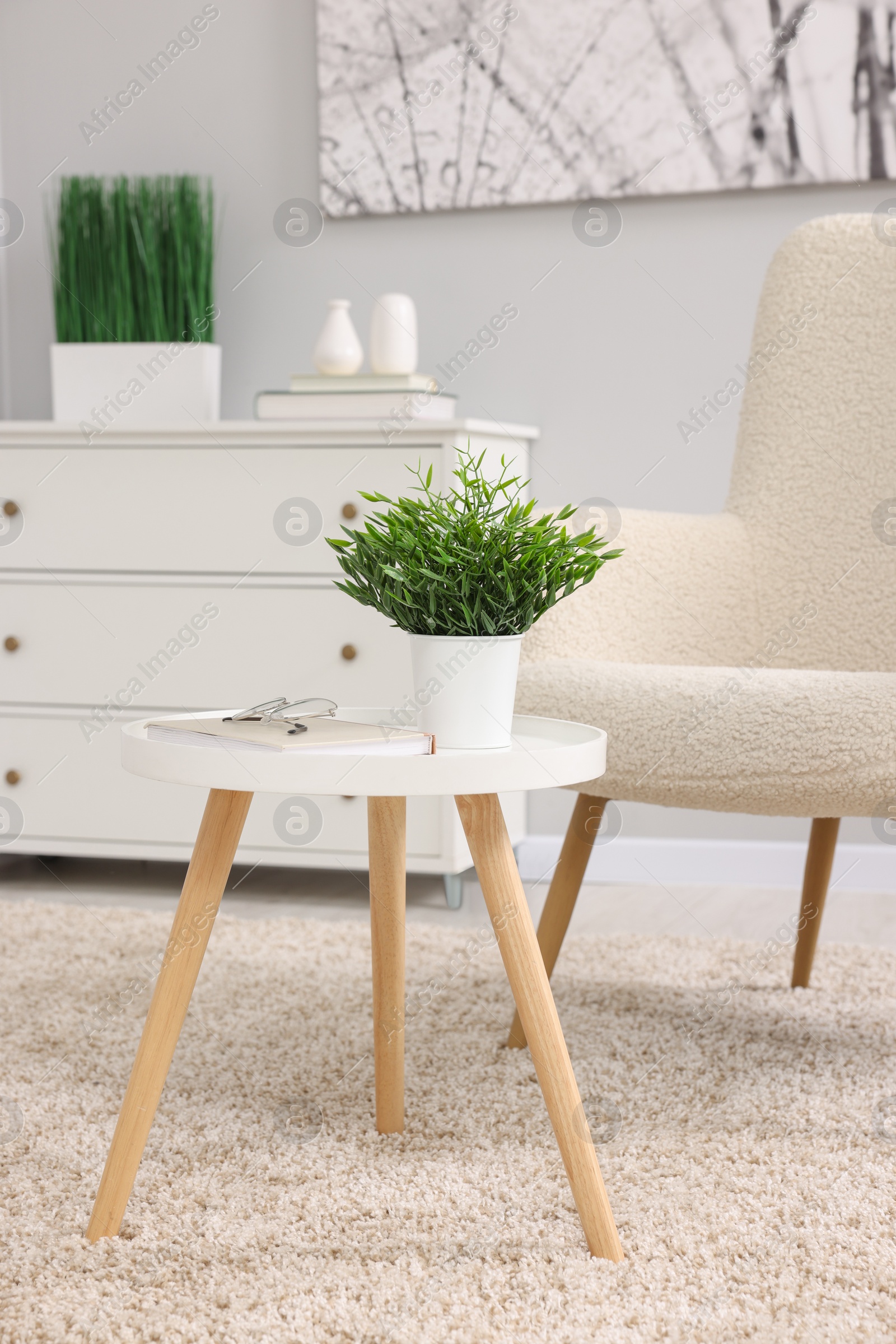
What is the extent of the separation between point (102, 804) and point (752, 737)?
1.33 metres

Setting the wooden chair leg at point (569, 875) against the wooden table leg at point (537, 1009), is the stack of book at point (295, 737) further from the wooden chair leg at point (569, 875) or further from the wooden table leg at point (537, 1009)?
the wooden chair leg at point (569, 875)

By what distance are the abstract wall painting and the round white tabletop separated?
1572 millimetres

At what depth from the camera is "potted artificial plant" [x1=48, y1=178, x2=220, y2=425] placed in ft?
7.17

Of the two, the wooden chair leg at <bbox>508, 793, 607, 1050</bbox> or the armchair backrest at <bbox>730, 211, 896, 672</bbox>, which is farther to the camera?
the armchair backrest at <bbox>730, 211, 896, 672</bbox>

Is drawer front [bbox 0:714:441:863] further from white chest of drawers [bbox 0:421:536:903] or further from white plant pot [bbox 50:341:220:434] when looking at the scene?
white plant pot [bbox 50:341:220:434]

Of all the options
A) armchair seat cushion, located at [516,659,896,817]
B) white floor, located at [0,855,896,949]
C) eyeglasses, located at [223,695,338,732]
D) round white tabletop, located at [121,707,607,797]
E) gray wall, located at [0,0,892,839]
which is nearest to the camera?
round white tabletop, located at [121,707,607,797]

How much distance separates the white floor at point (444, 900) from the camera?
191 cm

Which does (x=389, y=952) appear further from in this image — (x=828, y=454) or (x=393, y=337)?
(x=393, y=337)

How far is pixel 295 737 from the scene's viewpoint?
874 millimetres

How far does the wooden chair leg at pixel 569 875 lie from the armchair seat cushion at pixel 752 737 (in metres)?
0.14

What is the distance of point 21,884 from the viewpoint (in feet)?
7.28

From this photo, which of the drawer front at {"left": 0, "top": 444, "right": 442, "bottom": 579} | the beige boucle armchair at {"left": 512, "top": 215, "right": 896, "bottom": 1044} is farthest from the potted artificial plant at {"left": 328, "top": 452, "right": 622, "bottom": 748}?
the drawer front at {"left": 0, "top": 444, "right": 442, "bottom": 579}

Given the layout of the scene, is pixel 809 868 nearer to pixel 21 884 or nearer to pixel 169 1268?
pixel 169 1268

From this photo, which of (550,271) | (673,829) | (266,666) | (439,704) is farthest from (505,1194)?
(550,271)
